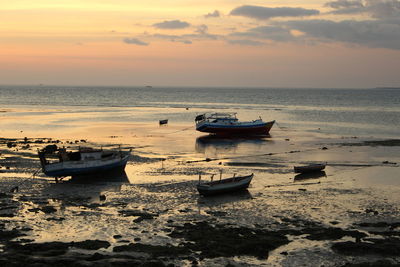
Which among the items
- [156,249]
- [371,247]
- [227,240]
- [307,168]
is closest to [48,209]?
[156,249]

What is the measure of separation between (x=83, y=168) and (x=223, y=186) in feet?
36.2

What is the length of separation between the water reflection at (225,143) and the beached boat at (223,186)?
1970cm

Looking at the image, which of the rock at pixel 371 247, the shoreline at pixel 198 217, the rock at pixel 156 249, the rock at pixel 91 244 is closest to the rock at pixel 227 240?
the shoreline at pixel 198 217

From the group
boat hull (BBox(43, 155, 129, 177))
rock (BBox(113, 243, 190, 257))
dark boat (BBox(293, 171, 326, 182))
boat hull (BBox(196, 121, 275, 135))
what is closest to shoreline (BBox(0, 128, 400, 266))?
rock (BBox(113, 243, 190, 257))

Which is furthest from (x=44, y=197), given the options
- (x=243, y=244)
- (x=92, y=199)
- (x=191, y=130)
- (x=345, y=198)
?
(x=191, y=130)

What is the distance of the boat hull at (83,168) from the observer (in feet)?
112

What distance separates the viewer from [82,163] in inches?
1401

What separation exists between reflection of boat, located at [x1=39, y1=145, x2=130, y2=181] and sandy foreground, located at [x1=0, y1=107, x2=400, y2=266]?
936 mm

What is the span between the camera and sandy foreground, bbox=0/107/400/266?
19391mm

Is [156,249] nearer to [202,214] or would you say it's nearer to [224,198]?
[202,214]

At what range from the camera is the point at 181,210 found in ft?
86.6

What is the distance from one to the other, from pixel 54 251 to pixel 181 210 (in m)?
8.47

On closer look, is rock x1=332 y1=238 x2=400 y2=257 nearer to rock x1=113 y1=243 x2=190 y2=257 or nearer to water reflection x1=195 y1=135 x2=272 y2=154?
rock x1=113 y1=243 x2=190 y2=257

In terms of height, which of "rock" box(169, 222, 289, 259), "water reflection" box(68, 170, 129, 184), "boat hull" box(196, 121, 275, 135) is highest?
"boat hull" box(196, 121, 275, 135)
